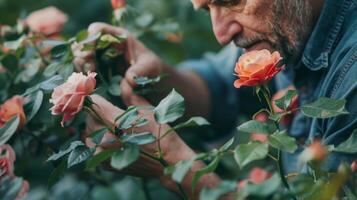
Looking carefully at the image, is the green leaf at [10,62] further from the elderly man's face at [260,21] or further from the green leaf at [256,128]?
the green leaf at [256,128]

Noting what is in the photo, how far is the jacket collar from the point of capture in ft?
5.26

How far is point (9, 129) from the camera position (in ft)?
4.35

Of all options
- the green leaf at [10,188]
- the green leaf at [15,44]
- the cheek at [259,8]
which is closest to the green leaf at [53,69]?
the green leaf at [15,44]

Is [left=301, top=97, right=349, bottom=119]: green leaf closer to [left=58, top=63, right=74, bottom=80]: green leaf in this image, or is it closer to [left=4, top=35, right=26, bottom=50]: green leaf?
[left=58, top=63, right=74, bottom=80]: green leaf

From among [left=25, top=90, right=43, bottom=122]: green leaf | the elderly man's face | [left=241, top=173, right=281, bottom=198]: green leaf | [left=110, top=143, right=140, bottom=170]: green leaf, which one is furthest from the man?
[left=241, top=173, right=281, bottom=198]: green leaf

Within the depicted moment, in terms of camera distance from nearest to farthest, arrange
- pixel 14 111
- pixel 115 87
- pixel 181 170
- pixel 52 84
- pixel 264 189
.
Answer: pixel 264 189
pixel 181 170
pixel 52 84
pixel 14 111
pixel 115 87

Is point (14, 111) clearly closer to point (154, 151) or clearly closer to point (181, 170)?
point (154, 151)

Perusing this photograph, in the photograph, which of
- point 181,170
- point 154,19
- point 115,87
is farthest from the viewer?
point 154,19

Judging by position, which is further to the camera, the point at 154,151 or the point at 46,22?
the point at 46,22

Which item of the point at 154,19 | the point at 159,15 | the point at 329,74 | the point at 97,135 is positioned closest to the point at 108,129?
the point at 97,135

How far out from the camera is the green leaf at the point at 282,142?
1037 millimetres

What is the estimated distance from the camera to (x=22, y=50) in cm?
162

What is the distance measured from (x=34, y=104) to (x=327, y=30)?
738 mm

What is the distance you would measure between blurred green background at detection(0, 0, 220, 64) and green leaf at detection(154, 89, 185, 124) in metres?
1.44
